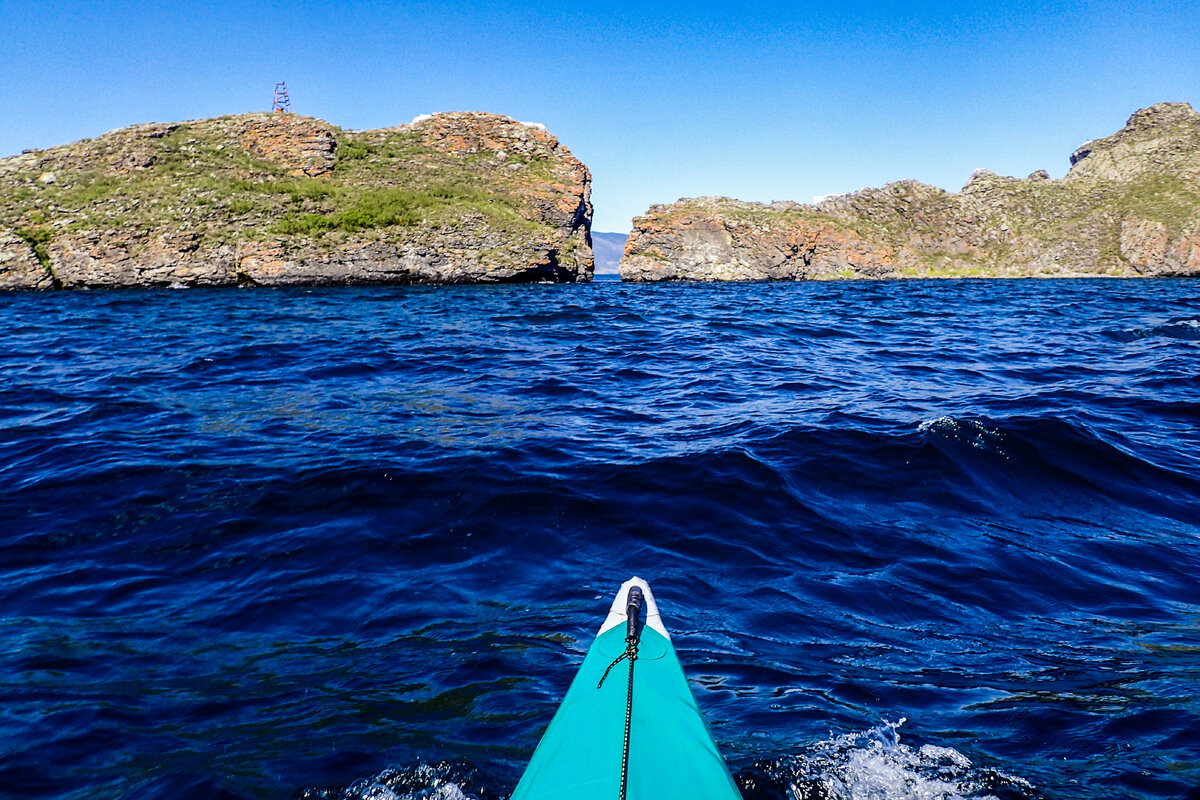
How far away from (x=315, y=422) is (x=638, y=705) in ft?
20.5

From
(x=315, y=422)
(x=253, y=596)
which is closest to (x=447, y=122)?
(x=315, y=422)

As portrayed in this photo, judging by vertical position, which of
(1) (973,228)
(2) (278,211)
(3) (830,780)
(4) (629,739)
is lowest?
(3) (830,780)

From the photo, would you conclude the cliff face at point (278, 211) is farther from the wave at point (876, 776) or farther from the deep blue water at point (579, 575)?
the wave at point (876, 776)

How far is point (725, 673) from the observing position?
10.1 ft

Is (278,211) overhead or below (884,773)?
overhead

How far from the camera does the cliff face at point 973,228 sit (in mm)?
69438

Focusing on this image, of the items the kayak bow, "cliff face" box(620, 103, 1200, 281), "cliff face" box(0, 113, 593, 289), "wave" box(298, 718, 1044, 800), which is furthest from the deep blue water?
"cliff face" box(620, 103, 1200, 281)

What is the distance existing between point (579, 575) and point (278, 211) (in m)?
45.0

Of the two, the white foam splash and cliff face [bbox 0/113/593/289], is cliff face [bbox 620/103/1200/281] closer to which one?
cliff face [bbox 0/113/593/289]

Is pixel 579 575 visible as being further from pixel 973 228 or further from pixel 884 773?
pixel 973 228

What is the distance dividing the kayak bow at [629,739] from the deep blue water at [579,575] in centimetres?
35

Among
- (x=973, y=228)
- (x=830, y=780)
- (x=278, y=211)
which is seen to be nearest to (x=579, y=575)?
(x=830, y=780)

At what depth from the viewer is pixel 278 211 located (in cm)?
4134

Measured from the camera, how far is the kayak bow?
6.22ft
